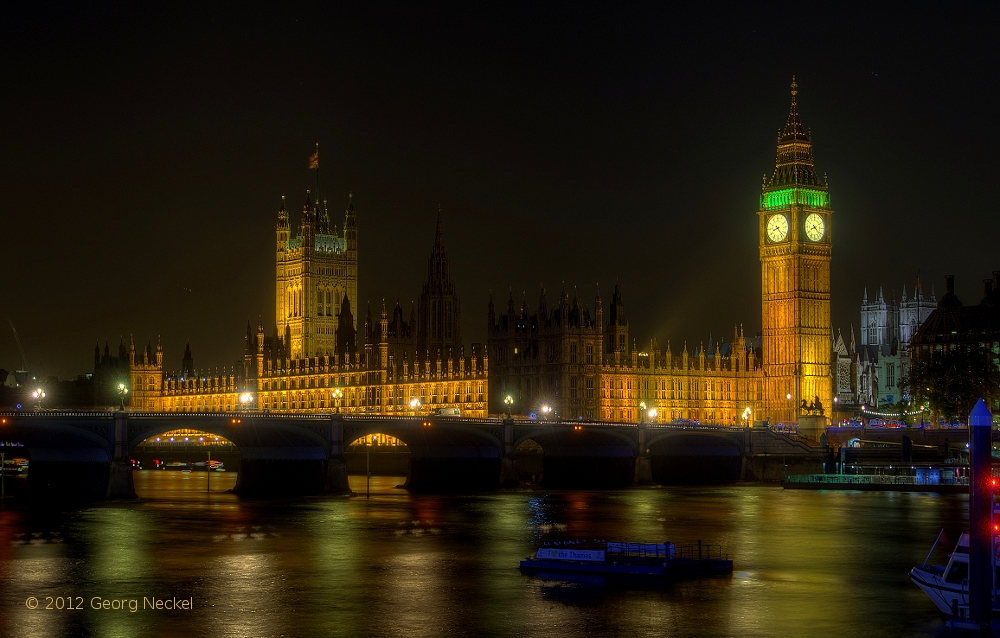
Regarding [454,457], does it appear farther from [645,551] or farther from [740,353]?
[645,551]

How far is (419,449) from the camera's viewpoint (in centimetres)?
13238

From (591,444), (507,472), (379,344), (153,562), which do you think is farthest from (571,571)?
(379,344)

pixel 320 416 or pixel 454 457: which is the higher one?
pixel 320 416

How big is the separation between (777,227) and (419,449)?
193ft

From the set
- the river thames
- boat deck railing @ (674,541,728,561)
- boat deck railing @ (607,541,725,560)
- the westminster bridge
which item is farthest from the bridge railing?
boat deck railing @ (607,541,725,560)

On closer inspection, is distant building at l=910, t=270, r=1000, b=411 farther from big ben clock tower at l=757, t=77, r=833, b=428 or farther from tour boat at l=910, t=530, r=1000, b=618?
tour boat at l=910, t=530, r=1000, b=618

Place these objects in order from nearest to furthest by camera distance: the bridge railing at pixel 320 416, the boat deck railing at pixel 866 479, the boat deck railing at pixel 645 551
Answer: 1. the boat deck railing at pixel 645 551
2. the bridge railing at pixel 320 416
3. the boat deck railing at pixel 866 479

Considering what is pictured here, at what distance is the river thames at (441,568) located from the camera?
1953 inches

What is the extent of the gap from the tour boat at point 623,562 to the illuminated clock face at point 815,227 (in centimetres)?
11182

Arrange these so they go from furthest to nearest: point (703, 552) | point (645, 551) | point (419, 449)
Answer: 1. point (419, 449)
2. point (703, 552)
3. point (645, 551)

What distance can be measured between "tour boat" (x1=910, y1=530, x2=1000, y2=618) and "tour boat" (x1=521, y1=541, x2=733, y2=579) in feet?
35.7

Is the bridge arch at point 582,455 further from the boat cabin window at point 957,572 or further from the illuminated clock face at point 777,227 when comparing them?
the boat cabin window at point 957,572

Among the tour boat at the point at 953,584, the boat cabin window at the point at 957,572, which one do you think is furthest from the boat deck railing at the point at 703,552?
the boat cabin window at the point at 957,572

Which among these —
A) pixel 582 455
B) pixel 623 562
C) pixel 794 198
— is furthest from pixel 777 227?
pixel 623 562
